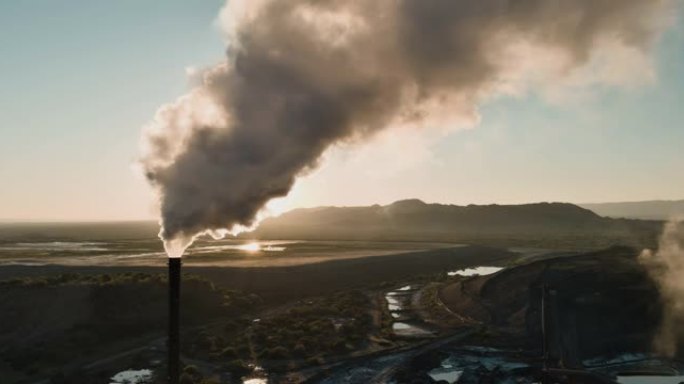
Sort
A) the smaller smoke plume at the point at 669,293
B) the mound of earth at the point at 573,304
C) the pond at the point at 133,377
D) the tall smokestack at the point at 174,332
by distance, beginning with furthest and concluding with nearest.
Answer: the mound of earth at the point at 573,304 → the smaller smoke plume at the point at 669,293 → the pond at the point at 133,377 → the tall smokestack at the point at 174,332

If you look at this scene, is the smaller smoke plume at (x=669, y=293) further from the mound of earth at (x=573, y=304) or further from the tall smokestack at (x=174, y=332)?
the tall smokestack at (x=174, y=332)

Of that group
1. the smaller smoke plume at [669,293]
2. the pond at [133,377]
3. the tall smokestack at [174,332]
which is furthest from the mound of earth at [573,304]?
the pond at [133,377]

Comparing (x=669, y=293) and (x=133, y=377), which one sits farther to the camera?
(x=669, y=293)

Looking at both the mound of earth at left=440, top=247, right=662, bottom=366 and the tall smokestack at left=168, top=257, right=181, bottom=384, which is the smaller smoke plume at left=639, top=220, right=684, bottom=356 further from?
the tall smokestack at left=168, top=257, right=181, bottom=384

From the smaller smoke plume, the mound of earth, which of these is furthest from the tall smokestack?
the smaller smoke plume

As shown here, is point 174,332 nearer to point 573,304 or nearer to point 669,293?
point 573,304

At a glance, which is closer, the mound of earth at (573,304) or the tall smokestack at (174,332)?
the tall smokestack at (174,332)

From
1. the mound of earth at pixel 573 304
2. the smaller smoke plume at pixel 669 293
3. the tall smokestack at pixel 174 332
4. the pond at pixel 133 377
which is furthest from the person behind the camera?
the mound of earth at pixel 573 304

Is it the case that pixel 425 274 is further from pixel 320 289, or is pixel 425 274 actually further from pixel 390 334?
pixel 390 334

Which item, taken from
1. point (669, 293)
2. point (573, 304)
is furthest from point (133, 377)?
point (669, 293)
